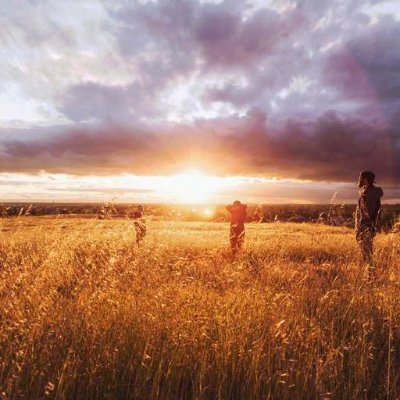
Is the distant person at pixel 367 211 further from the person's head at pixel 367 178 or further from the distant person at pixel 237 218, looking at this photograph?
the distant person at pixel 237 218

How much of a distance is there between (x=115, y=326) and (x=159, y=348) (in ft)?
2.13

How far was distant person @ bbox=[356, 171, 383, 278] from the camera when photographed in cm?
947

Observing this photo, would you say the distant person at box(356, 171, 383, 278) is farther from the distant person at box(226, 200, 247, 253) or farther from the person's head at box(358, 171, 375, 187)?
the distant person at box(226, 200, 247, 253)

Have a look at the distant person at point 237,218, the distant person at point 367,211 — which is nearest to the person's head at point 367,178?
the distant person at point 367,211

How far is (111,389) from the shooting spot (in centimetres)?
355

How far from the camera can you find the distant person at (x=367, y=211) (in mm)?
9469

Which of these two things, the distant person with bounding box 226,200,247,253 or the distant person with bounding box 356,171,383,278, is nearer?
the distant person with bounding box 356,171,383,278

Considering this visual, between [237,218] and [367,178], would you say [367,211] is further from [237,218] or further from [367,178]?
[237,218]

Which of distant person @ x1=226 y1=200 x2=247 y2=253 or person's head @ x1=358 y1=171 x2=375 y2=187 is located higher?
person's head @ x1=358 y1=171 x2=375 y2=187

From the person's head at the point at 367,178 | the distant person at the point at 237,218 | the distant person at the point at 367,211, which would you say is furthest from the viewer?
the distant person at the point at 237,218

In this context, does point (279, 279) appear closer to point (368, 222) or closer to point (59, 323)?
point (368, 222)

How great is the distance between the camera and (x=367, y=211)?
9.50 m

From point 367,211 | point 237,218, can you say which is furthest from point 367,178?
point 237,218

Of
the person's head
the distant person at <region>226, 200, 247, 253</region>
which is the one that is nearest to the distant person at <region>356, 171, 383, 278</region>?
the person's head
